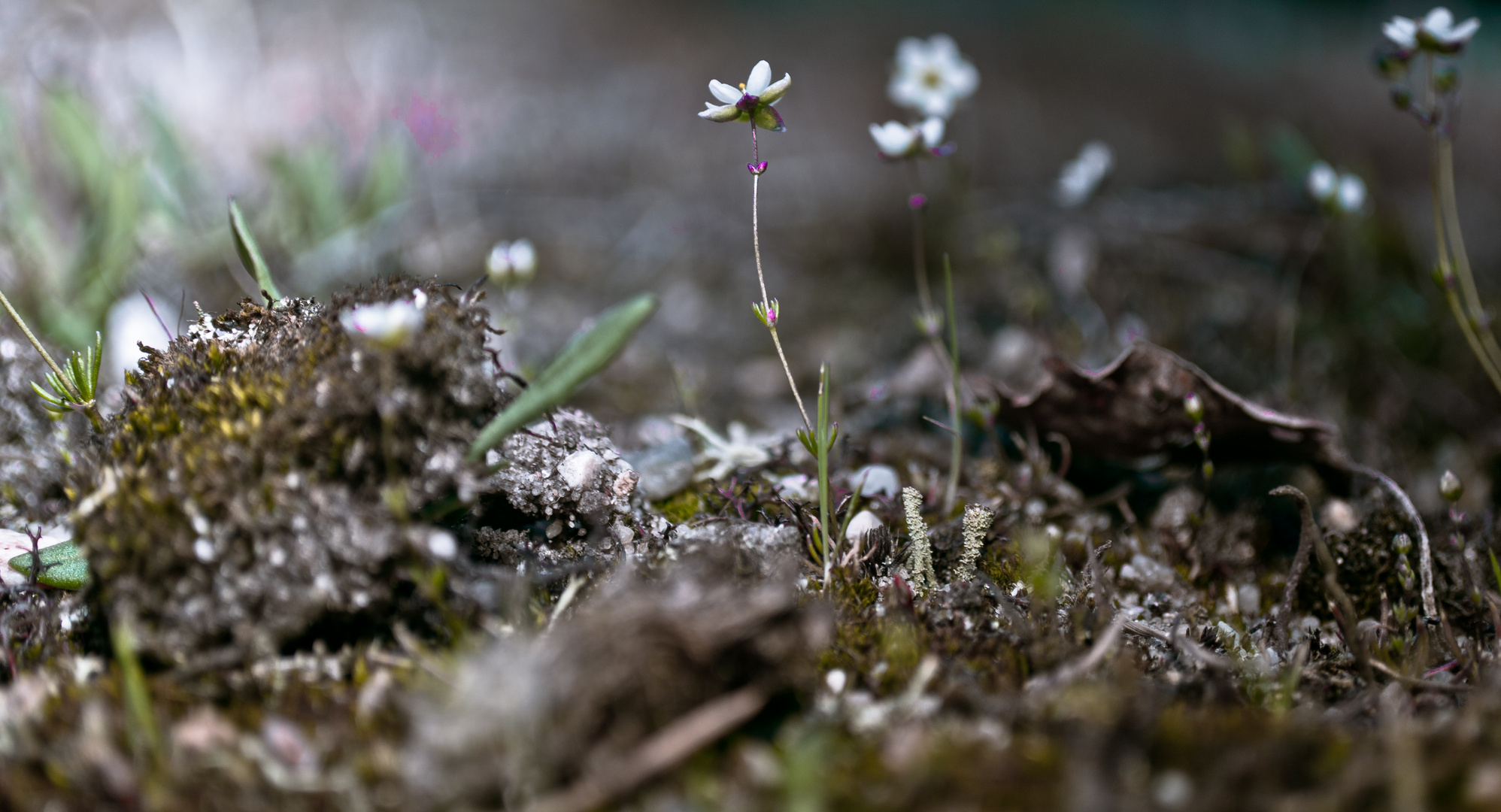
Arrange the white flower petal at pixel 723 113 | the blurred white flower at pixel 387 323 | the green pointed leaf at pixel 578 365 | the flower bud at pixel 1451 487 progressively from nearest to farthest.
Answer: the blurred white flower at pixel 387 323 < the green pointed leaf at pixel 578 365 < the white flower petal at pixel 723 113 < the flower bud at pixel 1451 487

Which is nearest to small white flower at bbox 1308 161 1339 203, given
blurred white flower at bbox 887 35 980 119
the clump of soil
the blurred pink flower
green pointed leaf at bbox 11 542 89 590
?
blurred white flower at bbox 887 35 980 119

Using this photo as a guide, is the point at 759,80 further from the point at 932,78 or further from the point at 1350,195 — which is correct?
the point at 1350,195

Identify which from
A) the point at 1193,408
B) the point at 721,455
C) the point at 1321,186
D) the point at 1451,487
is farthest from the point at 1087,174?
the point at 721,455

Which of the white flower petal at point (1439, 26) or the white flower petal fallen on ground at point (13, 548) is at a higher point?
the white flower petal fallen on ground at point (13, 548)

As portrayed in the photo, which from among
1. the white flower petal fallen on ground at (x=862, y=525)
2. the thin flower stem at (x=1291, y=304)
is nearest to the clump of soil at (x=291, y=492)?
the white flower petal fallen on ground at (x=862, y=525)

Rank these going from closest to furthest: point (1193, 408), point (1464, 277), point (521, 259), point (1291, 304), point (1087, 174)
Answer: point (1193, 408) < point (521, 259) < point (1291, 304) < point (1464, 277) < point (1087, 174)

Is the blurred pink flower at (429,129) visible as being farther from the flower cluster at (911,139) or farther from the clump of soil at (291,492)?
the clump of soil at (291,492)

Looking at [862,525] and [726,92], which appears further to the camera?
[862,525]

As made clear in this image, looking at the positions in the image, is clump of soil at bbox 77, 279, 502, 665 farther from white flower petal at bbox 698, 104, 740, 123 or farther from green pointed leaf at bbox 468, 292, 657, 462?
white flower petal at bbox 698, 104, 740, 123
